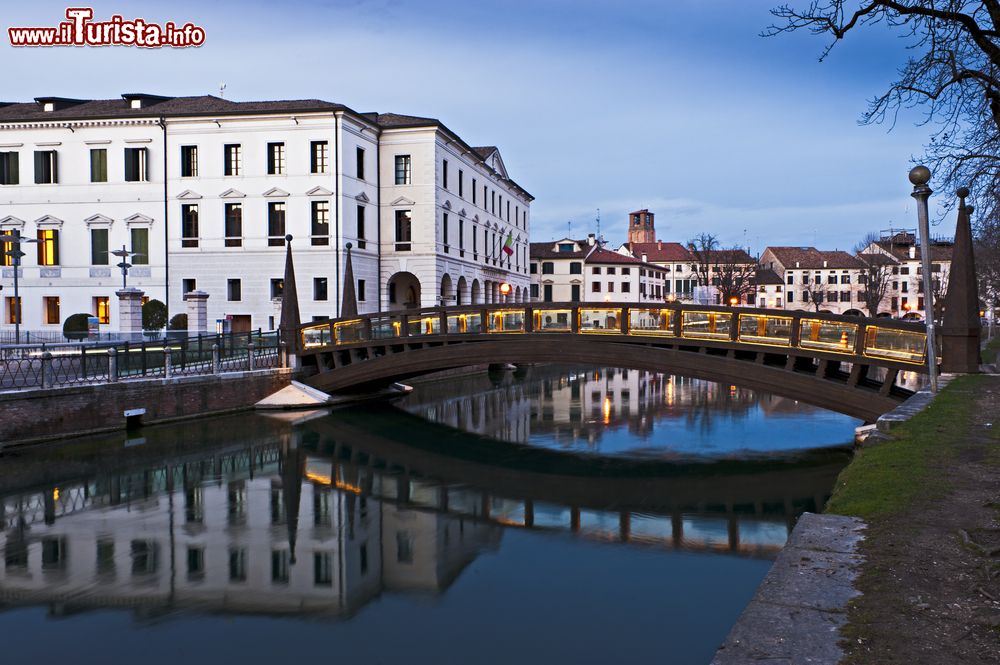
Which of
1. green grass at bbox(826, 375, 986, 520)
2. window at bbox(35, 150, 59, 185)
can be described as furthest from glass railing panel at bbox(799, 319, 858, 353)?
window at bbox(35, 150, 59, 185)

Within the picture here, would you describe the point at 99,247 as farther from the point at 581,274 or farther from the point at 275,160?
the point at 581,274

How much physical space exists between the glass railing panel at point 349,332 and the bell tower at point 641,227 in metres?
92.6

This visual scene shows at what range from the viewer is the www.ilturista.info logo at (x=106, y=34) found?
34344mm

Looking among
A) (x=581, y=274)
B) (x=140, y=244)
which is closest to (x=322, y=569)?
(x=140, y=244)

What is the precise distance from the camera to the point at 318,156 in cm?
3900

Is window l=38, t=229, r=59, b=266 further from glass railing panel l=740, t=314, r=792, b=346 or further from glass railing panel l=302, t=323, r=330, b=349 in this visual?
glass railing panel l=740, t=314, r=792, b=346

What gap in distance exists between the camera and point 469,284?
4962cm

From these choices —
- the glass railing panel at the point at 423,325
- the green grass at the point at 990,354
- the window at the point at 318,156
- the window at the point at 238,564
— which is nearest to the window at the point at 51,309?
the window at the point at 318,156

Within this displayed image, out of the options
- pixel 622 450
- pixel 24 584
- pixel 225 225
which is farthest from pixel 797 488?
pixel 225 225

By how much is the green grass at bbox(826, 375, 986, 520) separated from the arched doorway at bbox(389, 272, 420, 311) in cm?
3665

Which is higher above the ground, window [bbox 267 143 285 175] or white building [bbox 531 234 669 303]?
window [bbox 267 143 285 175]

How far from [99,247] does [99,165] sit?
173 inches

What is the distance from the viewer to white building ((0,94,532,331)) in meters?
39.1

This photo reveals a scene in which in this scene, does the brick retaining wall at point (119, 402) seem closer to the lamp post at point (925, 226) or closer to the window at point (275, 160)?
the window at point (275, 160)
